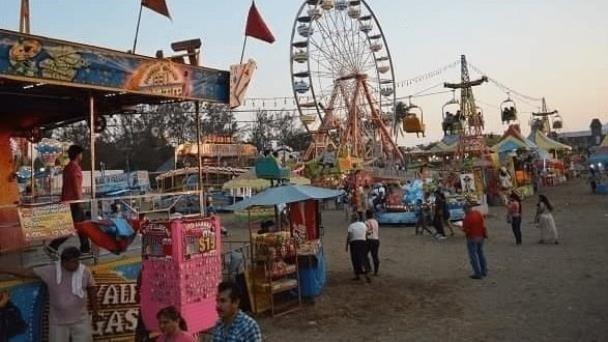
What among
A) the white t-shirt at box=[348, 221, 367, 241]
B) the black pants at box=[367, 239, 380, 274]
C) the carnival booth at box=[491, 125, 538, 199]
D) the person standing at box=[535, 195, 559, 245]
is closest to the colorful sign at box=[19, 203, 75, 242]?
the white t-shirt at box=[348, 221, 367, 241]

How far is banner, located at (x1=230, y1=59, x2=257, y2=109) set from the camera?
841cm

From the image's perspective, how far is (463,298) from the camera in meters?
9.58

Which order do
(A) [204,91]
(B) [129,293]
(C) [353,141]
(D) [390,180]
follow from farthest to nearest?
1. (C) [353,141]
2. (D) [390,180]
3. (A) [204,91]
4. (B) [129,293]

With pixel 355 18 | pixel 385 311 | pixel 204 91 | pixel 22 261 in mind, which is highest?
pixel 355 18

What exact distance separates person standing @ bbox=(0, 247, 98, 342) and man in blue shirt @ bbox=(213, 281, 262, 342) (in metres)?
2.47

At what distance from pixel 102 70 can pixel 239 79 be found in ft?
7.30

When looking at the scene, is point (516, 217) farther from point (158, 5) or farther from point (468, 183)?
point (158, 5)

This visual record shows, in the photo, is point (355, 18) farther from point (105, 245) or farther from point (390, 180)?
point (105, 245)

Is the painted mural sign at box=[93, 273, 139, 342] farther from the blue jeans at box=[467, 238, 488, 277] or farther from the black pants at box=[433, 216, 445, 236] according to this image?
the black pants at box=[433, 216, 445, 236]

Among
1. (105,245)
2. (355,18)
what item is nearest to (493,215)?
(355,18)

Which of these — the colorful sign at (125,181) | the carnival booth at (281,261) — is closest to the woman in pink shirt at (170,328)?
the carnival booth at (281,261)

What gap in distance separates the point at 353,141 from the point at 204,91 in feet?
93.1

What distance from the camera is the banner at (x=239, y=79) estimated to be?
8414 mm

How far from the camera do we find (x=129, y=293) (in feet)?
22.4
